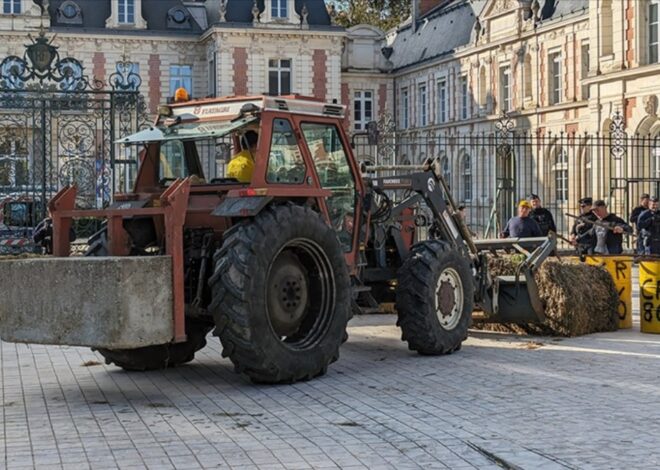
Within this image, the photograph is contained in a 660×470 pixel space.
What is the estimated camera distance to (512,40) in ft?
149

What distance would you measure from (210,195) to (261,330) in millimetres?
1467

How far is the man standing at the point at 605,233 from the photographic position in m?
18.3

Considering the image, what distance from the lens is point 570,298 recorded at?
12.7 m

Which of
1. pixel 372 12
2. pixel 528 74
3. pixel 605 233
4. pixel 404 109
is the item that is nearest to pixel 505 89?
pixel 528 74

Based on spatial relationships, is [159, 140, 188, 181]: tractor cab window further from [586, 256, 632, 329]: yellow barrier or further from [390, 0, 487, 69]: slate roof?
[390, 0, 487, 69]: slate roof

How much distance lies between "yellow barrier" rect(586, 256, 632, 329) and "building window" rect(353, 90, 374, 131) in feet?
140

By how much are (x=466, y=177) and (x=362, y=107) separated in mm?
13210

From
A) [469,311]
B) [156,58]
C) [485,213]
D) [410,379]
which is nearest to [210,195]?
[410,379]

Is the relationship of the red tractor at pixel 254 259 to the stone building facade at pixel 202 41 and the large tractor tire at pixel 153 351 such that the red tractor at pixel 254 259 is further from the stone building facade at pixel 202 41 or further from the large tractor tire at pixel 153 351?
the stone building facade at pixel 202 41

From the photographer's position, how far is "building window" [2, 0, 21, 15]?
48969 millimetres

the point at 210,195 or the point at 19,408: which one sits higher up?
the point at 210,195

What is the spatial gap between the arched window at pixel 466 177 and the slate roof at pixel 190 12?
37.0 feet

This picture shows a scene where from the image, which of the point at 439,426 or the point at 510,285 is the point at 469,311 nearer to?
the point at 510,285

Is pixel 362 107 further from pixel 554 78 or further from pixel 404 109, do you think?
pixel 554 78
